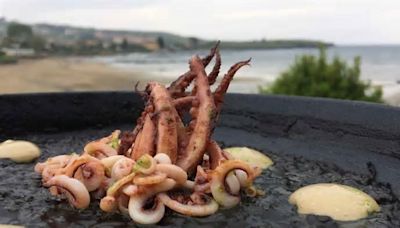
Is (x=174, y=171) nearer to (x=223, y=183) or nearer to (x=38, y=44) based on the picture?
(x=223, y=183)

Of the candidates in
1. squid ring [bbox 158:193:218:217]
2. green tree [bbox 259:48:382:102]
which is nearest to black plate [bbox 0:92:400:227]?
squid ring [bbox 158:193:218:217]

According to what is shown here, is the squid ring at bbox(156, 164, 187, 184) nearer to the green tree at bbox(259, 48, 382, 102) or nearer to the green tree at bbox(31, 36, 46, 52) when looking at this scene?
the green tree at bbox(259, 48, 382, 102)

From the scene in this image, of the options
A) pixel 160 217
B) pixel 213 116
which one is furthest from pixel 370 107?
pixel 160 217

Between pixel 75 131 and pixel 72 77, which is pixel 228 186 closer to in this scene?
pixel 75 131

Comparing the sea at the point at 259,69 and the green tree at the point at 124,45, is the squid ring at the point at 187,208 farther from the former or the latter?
the green tree at the point at 124,45

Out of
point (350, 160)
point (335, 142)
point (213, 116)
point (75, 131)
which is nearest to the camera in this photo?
point (213, 116)

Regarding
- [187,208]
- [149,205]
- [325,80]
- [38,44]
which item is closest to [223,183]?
[187,208]
